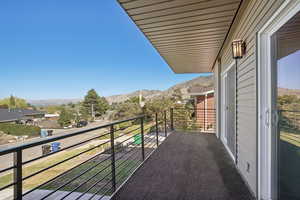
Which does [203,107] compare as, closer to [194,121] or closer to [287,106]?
[194,121]

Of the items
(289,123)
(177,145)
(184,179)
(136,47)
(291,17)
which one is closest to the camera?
(291,17)

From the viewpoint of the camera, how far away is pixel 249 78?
6.27 feet

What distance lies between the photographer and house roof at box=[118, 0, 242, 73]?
1980 mm

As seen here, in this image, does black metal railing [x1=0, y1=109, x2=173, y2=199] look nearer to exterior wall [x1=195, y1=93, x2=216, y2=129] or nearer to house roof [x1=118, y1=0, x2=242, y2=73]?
house roof [x1=118, y1=0, x2=242, y2=73]

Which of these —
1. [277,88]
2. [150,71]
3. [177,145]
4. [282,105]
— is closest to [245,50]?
[277,88]

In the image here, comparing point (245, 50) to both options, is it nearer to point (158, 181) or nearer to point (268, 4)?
point (268, 4)

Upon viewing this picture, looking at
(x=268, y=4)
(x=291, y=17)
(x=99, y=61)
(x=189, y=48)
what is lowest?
(x=291, y=17)

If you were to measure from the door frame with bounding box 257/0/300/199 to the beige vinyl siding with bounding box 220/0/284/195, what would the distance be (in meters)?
0.10

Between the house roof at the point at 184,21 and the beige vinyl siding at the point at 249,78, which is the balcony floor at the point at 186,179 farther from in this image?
the house roof at the point at 184,21

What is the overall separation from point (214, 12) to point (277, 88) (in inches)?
53.2

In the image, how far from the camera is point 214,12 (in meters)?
2.18

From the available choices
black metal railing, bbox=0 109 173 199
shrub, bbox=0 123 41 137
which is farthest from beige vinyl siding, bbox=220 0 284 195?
shrub, bbox=0 123 41 137

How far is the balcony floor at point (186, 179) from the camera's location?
1.85 metres

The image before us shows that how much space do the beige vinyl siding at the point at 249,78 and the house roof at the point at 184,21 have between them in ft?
0.82
